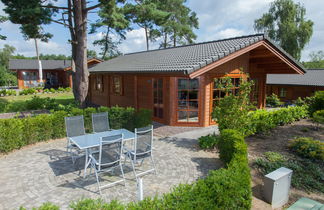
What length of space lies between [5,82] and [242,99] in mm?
42244

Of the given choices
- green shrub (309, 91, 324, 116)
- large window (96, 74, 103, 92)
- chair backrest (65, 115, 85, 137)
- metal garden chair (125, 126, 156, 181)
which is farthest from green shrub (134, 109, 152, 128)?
green shrub (309, 91, 324, 116)

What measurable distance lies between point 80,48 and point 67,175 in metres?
8.05

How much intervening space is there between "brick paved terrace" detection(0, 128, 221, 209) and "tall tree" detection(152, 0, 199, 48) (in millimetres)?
25608

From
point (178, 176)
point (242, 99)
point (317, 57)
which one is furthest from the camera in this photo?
point (317, 57)

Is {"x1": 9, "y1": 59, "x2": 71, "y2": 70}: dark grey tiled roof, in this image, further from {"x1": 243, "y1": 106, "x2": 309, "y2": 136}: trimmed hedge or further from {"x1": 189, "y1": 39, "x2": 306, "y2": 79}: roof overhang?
{"x1": 243, "y1": 106, "x2": 309, "y2": 136}: trimmed hedge

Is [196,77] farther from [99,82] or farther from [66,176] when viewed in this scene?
[99,82]

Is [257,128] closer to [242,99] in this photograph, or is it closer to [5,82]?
[242,99]

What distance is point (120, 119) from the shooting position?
28.6 feet

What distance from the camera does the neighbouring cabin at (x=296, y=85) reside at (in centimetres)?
2048

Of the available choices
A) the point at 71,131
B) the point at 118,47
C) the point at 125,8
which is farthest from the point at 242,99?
the point at 118,47

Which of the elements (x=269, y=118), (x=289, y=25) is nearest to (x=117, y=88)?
(x=269, y=118)

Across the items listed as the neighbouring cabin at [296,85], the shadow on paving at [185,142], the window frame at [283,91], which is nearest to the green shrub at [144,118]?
the shadow on paving at [185,142]

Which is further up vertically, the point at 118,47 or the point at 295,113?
the point at 118,47

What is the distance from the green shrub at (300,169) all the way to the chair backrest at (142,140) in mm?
3196
